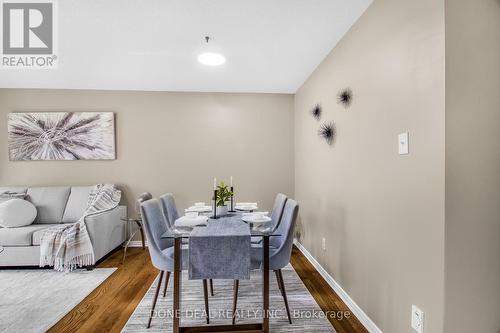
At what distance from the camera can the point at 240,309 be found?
215cm

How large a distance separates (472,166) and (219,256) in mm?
1506

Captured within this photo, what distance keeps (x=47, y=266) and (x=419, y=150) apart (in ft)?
12.9

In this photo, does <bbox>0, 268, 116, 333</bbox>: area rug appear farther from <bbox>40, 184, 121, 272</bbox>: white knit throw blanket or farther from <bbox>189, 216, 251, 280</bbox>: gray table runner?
<bbox>189, 216, 251, 280</bbox>: gray table runner

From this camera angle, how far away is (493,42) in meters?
1.29

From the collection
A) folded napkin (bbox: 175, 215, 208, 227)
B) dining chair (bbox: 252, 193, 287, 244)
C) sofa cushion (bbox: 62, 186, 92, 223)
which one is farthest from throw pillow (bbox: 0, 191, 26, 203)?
dining chair (bbox: 252, 193, 287, 244)

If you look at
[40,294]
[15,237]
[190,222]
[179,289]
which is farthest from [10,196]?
[179,289]

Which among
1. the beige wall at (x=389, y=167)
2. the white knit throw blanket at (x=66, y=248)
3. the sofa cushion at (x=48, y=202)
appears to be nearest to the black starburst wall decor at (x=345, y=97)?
the beige wall at (x=389, y=167)

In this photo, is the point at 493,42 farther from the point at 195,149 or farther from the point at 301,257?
the point at 195,149

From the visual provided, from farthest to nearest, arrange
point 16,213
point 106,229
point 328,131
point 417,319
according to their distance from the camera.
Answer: point 106,229 < point 16,213 < point 328,131 < point 417,319

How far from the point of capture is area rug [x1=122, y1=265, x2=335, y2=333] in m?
1.94

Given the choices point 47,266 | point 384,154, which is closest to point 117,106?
point 47,266

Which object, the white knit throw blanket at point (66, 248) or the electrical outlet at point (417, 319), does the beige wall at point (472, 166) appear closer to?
the electrical outlet at point (417, 319)

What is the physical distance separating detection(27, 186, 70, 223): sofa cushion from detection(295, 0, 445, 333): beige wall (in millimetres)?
3552

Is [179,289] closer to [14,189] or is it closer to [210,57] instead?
[210,57]
